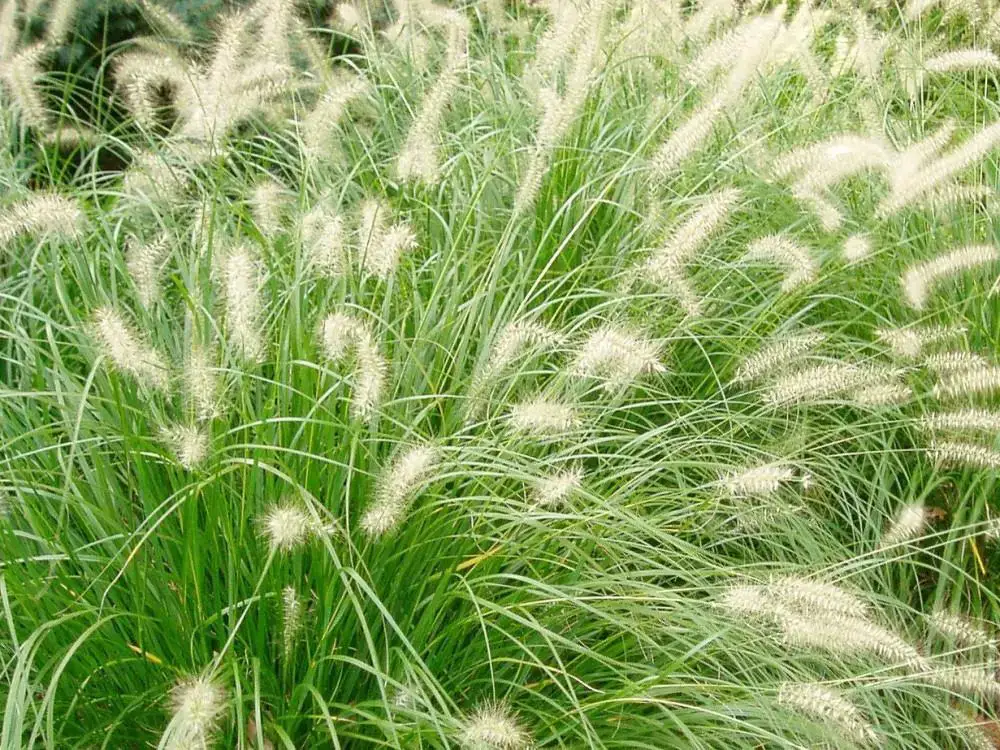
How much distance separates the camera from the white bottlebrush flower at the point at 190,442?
2.39 metres

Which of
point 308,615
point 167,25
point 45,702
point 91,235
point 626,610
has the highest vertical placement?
point 167,25

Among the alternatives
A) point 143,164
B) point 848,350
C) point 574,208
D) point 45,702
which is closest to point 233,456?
point 45,702

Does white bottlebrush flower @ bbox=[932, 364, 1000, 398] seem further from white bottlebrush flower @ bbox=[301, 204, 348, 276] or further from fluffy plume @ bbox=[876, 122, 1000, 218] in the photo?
white bottlebrush flower @ bbox=[301, 204, 348, 276]

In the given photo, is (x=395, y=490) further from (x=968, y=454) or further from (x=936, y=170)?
(x=936, y=170)

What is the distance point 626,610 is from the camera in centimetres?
278

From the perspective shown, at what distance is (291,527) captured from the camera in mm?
2268

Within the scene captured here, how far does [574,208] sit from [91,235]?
4.75 ft

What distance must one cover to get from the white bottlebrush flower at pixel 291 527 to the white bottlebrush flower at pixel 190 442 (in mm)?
180

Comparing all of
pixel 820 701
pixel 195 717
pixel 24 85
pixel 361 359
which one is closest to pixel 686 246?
pixel 361 359

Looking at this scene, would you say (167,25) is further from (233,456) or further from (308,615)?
(308,615)

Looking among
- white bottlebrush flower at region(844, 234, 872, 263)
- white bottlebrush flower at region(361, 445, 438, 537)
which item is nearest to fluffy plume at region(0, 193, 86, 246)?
white bottlebrush flower at region(361, 445, 438, 537)

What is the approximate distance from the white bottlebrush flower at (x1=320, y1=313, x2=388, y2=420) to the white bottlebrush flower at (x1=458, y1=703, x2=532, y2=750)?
64 centimetres

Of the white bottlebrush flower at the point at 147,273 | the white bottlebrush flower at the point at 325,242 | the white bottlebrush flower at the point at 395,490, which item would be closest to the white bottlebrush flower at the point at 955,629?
the white bottlebrush flower at the point at 395,490

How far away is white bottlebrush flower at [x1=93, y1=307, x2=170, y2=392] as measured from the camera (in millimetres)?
2480
